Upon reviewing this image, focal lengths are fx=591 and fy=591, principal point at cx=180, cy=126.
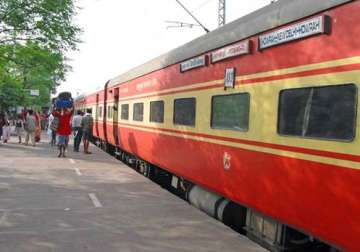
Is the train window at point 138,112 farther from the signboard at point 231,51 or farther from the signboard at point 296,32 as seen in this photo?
the signboard at point 296,32

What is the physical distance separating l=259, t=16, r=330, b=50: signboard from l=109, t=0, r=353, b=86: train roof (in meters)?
0.08

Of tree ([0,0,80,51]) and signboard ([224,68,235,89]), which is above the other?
tree ([0,0,80,51])

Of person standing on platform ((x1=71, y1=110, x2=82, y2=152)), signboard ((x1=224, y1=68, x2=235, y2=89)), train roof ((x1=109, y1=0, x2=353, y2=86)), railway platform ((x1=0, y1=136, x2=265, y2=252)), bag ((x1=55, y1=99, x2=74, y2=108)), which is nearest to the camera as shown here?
train roof ((x1=109, y1=0, x2=353, y2=86))

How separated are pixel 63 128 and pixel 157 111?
732cm

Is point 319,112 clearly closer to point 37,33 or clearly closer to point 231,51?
point 231,51

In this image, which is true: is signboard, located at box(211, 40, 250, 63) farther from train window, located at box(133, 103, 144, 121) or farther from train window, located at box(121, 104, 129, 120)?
train window, located at box(121, 104, 129, 120)

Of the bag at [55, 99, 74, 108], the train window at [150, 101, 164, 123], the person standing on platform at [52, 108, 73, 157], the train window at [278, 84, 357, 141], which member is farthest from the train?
the bag at [55, 99, 74, 108]

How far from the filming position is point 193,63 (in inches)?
372

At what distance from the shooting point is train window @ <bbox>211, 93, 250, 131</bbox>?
23.7ft

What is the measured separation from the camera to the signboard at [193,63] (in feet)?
29.4

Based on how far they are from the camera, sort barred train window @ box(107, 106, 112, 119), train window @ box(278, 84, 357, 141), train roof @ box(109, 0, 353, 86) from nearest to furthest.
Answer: train window @ box(278, 84, 357, 141) → train roof @ box(109, 0, 353, 86) → barred train window @ box(107, 106, 112, 119)

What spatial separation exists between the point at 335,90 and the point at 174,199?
5112mm

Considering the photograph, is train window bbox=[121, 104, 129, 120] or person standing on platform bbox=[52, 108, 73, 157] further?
person standing on platform bbox=[52, 108, 73, 157]

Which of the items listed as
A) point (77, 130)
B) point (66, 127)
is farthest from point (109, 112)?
point (66, 127)
